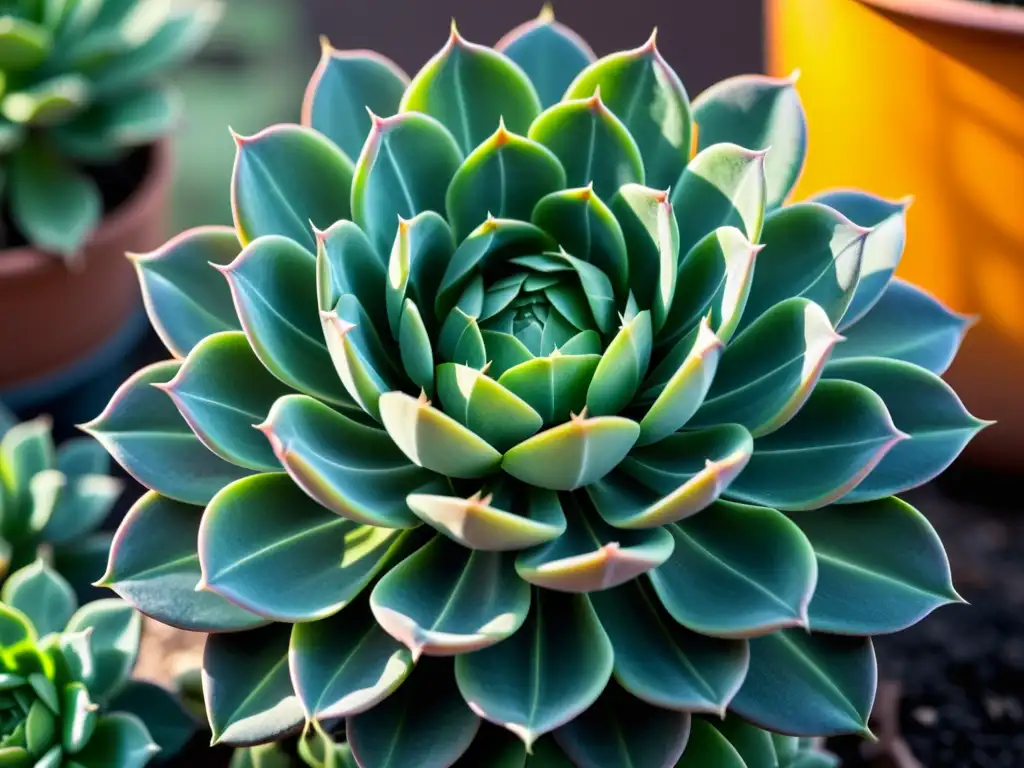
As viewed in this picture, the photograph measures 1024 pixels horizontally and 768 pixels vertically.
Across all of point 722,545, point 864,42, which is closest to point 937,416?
→ point 722,545

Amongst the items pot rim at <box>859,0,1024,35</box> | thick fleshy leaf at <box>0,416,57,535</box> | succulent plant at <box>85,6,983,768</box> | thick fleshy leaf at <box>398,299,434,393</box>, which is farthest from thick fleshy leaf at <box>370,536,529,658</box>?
pot rim at <box>859,0,1024,35</box>

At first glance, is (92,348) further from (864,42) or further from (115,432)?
(864,42)

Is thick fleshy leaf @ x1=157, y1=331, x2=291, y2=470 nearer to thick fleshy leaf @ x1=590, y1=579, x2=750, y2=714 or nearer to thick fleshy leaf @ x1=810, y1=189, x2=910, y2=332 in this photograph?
thick fleshy leaf @ x1=590, y1=579, x2=750, y2=714

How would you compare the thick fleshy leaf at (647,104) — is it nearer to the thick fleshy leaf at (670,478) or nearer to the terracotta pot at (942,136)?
the thick fleshy leaf at (670,478)

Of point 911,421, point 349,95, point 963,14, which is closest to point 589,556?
point 911,421

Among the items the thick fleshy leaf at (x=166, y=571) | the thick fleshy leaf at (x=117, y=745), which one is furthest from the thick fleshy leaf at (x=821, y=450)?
the thick fleshy leaf at (x=117, y=745)
